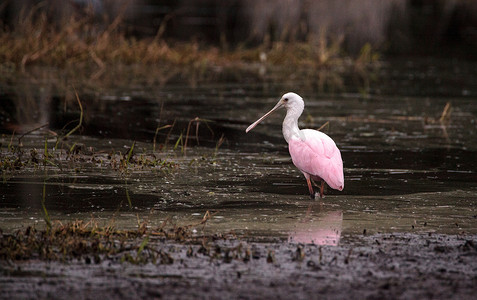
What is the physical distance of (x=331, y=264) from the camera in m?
5.83

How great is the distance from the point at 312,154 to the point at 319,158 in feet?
0.28

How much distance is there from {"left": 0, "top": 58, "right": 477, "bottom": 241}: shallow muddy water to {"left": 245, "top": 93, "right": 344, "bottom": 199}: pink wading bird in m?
0.21

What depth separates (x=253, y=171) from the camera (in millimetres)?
9523

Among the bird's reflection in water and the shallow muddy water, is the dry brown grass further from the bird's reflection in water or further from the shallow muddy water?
the bird's reflection in water

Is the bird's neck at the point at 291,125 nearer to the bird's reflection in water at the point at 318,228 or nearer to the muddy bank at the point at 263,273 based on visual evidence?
the bird's reflection in water at the point at 318,228

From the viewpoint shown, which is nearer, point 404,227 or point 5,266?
point 5,266

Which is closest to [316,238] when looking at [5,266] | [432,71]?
[5,266]

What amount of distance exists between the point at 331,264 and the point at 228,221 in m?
1.42

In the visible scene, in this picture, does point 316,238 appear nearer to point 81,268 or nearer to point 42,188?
point 81,268

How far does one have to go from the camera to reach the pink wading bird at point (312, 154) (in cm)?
811

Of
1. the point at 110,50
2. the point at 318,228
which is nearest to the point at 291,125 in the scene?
the point at 318,228

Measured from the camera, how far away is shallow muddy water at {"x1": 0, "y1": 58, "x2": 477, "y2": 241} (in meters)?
7.20

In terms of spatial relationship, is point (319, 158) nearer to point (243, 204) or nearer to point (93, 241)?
point (243, 204)

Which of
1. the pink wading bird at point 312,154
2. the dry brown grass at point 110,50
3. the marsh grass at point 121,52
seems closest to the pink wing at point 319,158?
the pink wading bird at point 312,154
